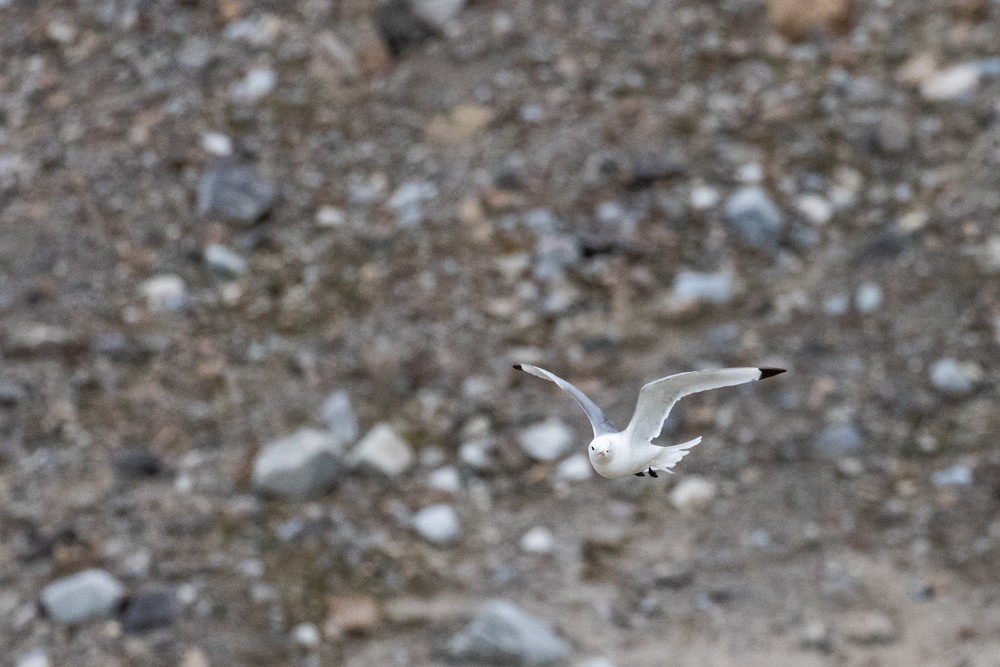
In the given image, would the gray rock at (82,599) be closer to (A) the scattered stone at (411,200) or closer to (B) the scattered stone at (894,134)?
(A) the scattered stone at (411,200)

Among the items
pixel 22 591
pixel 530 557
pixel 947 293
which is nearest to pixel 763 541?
pixel 530 557

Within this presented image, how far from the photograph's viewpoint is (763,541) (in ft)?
11.3

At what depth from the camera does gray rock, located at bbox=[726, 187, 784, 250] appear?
3992 millimetres

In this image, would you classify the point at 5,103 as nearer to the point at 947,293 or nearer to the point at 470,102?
the point at 470,102

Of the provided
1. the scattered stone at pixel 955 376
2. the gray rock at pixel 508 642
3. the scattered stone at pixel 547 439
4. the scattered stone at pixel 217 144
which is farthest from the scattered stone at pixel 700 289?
the scattered stone at pixel 217 144

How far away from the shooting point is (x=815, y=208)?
4.03 m

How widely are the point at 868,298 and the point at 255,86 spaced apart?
2.37 m

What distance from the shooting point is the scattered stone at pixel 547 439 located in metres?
3.72

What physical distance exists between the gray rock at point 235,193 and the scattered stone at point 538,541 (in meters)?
1.57

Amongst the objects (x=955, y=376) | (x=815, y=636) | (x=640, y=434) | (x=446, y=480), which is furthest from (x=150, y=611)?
(x=955, y=376)

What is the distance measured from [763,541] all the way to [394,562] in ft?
3.32

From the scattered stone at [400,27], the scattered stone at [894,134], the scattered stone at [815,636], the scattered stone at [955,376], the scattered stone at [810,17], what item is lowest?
the scattered stone at [815,636]

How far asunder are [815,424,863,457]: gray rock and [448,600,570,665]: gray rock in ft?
3.02

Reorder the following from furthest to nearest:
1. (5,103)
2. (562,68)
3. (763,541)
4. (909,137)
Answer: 1. (5,103)
2. (562,68)
3. (909,137)
4. (763,541)
